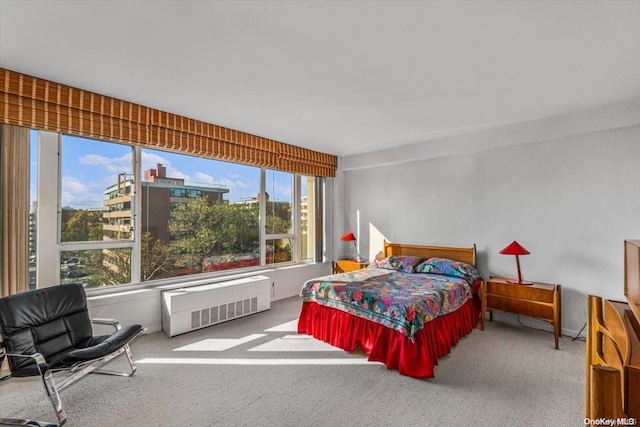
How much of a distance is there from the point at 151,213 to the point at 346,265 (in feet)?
10.4

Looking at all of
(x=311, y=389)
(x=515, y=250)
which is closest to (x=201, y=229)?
(x=311, y=389)

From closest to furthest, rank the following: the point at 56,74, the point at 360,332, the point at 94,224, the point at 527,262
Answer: the point at 56,74 < the point at 360,332 < the point at 94,224 < the point at 527,262

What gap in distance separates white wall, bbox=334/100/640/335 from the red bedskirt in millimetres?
1046

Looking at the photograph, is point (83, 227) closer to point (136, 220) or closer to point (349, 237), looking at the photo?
point (136, 220)

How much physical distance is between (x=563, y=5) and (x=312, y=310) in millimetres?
3369

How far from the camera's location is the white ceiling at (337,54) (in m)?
1.85

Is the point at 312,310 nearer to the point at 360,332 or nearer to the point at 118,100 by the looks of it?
the point at 360,332

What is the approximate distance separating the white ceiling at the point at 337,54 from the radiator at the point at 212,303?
86.1 inches

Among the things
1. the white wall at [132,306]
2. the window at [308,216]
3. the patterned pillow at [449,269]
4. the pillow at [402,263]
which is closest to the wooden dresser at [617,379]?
the patterned pillow at [449,269]

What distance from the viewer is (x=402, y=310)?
2785 millimetres

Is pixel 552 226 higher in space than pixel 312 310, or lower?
higher

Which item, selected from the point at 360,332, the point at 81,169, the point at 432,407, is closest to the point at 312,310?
the point at 360,332

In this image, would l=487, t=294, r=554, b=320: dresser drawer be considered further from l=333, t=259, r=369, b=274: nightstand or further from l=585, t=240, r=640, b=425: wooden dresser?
l=585, t=240, r=640, b=425: wooden dresser

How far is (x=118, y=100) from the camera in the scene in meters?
3.22
